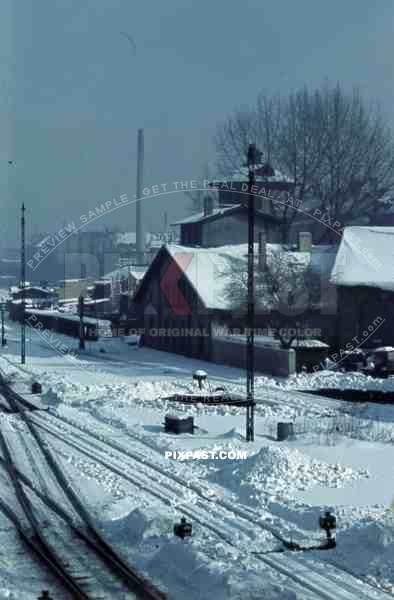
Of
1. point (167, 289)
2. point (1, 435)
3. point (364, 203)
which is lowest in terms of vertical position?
point (1, 435)

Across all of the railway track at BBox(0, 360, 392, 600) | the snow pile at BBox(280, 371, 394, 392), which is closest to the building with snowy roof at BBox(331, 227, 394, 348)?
the snow pile at BBox(280, 371, 394, 392)

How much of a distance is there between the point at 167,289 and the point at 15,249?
Result: 39.4 metres

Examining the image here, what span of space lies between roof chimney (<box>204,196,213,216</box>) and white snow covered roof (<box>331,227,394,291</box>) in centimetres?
1038

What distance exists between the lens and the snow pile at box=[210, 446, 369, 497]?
11.7m

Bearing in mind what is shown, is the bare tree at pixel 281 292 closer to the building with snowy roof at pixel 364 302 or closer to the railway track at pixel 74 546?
the building with snowy roof at pixel 364 302

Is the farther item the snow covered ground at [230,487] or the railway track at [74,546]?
the snow covered ground at [230,487]

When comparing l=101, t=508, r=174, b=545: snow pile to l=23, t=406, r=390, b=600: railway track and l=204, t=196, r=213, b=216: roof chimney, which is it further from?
l=204, t=196, r=213, b=216: roof chimney

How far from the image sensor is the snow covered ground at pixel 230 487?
27.6ft

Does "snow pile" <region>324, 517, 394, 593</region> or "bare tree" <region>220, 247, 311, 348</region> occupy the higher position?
"bare tree" <region>220, 247, 311, 348</region>

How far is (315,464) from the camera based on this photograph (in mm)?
12820

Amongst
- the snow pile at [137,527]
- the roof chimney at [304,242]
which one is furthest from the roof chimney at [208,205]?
the snow pile at [137,527]

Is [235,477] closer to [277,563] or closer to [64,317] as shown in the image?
[277,563]

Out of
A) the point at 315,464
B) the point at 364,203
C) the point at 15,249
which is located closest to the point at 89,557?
the point at 315,464

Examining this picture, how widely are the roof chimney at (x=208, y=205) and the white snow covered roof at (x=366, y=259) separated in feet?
34.1
